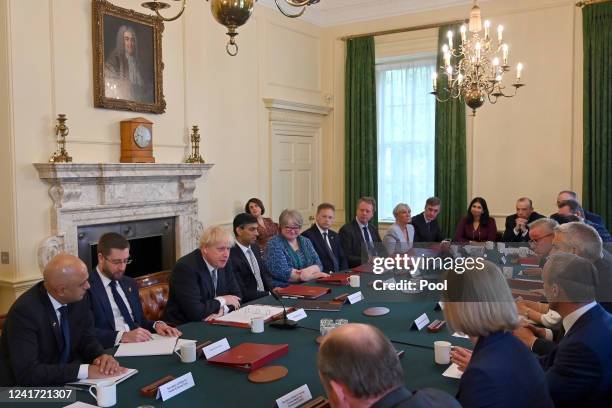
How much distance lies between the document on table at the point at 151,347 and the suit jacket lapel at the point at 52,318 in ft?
0.84

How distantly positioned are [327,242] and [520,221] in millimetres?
2345

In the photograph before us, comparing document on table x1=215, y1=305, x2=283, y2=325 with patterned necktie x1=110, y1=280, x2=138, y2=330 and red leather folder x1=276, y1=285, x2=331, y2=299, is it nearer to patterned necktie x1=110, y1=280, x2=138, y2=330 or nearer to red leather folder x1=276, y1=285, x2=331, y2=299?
red leather folder x1=276, y1=285, x2=331, y2=299

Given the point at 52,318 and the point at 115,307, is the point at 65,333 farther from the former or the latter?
the point at 115,307

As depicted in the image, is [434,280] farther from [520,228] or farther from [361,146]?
[361,146]

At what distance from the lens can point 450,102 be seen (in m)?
7.62

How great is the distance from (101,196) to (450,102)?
462cm

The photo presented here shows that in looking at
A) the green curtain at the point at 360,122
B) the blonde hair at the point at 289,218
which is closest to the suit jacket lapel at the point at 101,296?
the blonde hair at the point at 289,218

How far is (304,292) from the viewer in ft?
12.6

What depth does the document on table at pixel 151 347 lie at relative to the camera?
8.57 ft

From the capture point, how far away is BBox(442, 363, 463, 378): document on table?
2305 mm

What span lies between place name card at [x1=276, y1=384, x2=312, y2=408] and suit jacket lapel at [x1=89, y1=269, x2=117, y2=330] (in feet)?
5.00

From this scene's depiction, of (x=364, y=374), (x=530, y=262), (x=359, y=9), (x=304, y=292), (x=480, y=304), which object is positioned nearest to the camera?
(x=364, y=374)

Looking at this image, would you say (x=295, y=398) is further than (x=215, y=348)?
No

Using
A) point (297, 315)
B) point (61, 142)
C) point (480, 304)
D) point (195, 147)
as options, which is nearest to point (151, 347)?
point (297, 315)
